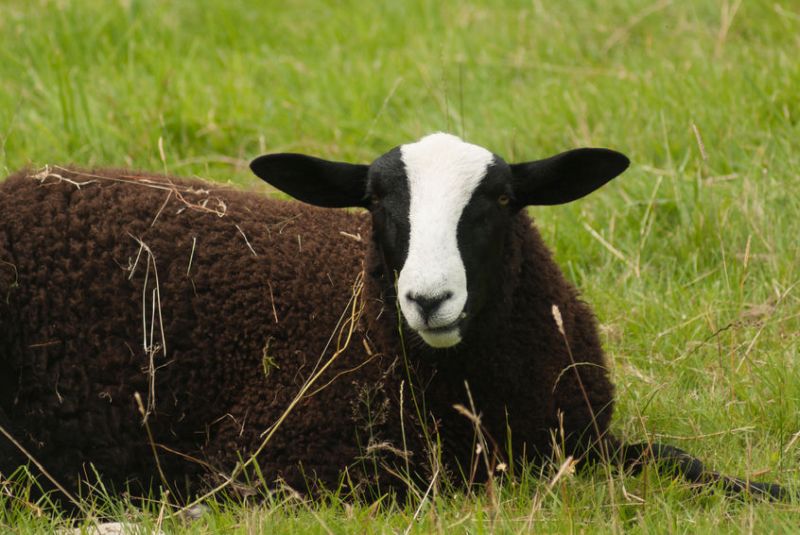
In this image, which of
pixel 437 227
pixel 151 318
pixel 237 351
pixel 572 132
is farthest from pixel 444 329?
pixel 572 132

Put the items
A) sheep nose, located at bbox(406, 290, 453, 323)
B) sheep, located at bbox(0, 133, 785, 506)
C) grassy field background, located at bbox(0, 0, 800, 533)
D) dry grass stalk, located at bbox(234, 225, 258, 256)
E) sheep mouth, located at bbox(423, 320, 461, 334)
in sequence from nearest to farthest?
1. sheep nose, located at bbox(406, 290, 453, 323)
2. sheep mouth, located at bbox(423, 320, 461, 334)
3. grassy field background, located at bbox(0, 0, 800, 533)
4. sheep, located at bbox(0, 133, 785, 506)
5. dry grass stalk, located at bbox(234, 225, 258, 256)

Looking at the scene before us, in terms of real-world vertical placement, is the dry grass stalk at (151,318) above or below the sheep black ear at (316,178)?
below

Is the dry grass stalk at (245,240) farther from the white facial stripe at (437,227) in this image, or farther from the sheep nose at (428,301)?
the sheep nose at (428,301)

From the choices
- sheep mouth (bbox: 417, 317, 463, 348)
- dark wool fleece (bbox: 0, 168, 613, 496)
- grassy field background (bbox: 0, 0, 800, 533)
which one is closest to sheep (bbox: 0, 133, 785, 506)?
dark wool fleece (bbox: 0, 168, 613, 496)

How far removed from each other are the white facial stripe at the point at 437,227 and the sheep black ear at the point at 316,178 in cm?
28

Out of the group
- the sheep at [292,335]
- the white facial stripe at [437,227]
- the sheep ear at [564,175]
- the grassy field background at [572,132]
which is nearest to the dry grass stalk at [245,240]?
the sheep at [292,335]

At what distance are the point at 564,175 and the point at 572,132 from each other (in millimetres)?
2779

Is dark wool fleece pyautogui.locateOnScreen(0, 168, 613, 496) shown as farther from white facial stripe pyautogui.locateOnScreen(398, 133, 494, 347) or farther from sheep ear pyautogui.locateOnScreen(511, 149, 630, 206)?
white facial stripe pyautogui.locateOnScreen(398, 133, 494, 347)

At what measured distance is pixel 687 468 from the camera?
177 inches

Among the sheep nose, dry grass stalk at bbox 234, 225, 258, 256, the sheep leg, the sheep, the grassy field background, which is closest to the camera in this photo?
the sheep nose

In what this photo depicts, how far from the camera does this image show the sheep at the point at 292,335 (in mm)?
4562

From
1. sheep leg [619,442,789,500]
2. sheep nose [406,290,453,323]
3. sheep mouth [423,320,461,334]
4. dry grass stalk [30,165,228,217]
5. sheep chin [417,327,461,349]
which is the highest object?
dry grass stalk [30,165,228,217]

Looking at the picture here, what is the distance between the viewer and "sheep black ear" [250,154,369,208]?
4.73m

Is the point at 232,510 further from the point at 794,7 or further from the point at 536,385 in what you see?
the point at 794,7
